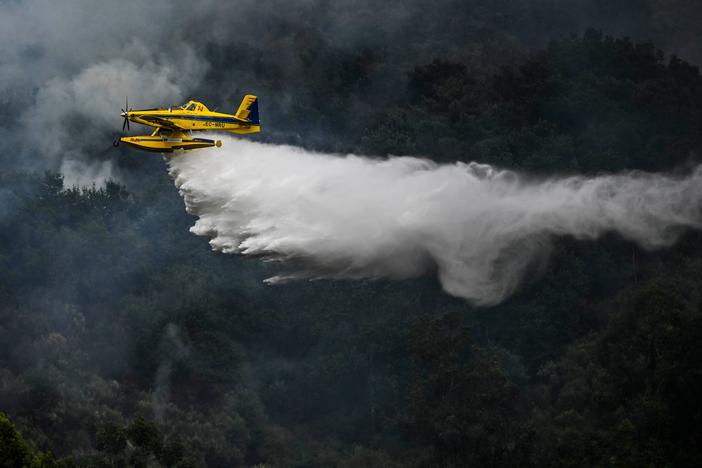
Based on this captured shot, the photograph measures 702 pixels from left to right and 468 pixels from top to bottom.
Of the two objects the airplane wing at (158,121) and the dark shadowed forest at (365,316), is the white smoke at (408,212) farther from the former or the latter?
the dark shadowed forest at (365,316)

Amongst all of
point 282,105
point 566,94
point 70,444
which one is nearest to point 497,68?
point 566,94

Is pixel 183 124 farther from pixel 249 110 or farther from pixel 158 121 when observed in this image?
pixel 249 110

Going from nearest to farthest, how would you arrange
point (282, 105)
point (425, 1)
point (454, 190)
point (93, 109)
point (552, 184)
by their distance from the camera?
1. point (454, 190)
2. point (552, 184)
3. point (93, 109)
4. point (282, 105)
5. point (425, 1)

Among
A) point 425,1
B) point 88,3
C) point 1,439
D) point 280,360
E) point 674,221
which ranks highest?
point 425,1

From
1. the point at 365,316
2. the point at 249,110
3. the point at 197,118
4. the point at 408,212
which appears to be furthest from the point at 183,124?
the point at 365,316

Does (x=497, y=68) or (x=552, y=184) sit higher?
(x=497, y=68)

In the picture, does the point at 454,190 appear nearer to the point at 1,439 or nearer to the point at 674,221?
the point at 674,221
